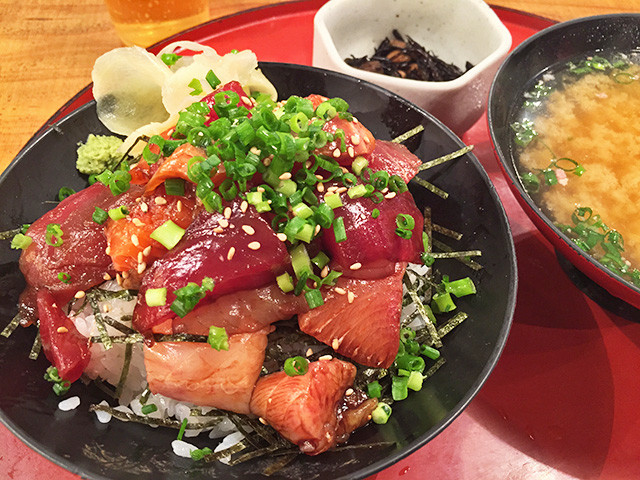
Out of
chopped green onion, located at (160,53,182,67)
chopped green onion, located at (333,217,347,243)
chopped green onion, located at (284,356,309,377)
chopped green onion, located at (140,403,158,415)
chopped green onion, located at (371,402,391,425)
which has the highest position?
chopped green onion, located at (160,53,182,67)

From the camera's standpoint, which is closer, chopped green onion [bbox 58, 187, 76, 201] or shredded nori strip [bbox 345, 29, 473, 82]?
chopped green onion [bbox 58, 187, 76, 201]

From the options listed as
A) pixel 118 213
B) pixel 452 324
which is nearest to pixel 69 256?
pixel 118 213

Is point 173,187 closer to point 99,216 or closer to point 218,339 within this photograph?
point 99,216

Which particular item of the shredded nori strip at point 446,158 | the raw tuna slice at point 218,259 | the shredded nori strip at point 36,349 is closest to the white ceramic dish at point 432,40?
the shredded nori strip at point 446,158

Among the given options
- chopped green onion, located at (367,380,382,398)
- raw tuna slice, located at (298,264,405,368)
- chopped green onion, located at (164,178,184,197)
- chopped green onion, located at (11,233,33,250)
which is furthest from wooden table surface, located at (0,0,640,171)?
chopped green onion, located at (367,380,382,398)

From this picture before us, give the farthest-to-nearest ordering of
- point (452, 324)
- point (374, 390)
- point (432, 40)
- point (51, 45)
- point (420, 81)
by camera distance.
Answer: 1. point (51, 45)
2. point (432, 40)
3. point (420, 81)
4. point (452, 324)
5. point (374, 390)

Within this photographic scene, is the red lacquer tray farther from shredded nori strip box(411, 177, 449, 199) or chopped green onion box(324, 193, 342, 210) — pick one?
chopped green onion box(324, 193, 342, 210)

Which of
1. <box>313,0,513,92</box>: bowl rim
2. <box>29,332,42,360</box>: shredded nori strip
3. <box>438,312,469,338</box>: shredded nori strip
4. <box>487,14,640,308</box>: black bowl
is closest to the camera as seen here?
<box>29,332,42,360</box>: shredded nori strip
